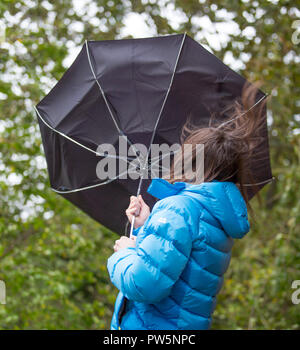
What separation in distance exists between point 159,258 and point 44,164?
8.76 feet

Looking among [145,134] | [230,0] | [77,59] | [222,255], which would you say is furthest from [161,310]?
[230,0]

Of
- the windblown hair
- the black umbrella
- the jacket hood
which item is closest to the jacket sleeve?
the jacket hood

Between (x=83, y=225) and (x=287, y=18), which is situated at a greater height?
(x=287, y=18)

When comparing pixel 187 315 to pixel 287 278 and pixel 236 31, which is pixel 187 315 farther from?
pixel 236 31

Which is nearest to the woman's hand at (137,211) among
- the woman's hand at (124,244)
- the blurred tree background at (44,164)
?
the woman's hand at (124,244)

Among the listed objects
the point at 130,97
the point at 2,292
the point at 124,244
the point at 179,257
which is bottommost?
the point at 2,292

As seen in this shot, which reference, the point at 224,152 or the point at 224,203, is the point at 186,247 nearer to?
the point at 224,203

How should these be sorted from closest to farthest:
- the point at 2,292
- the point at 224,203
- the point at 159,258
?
the point at 159,258
the point at 224,203
the point at 2,292

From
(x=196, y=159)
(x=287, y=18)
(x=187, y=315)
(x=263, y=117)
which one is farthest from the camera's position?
(x=287, y=18)

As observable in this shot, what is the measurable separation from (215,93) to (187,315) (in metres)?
1.11

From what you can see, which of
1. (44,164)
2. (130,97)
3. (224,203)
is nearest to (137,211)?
(224,203)

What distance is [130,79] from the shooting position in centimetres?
214

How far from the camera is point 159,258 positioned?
1.39m
